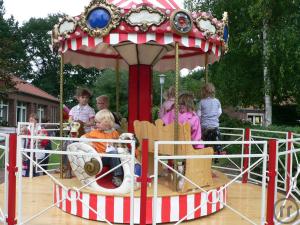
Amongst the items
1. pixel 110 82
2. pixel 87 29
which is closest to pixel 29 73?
pixel 110 82

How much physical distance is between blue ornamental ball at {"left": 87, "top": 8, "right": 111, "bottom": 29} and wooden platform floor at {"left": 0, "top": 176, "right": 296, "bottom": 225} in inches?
101

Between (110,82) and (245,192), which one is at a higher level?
(110,82)

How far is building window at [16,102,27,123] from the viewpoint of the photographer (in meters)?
32.9

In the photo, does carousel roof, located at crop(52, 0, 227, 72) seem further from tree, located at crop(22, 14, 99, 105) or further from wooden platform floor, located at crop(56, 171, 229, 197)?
tree, located at crop(22, 14, 99, 105)

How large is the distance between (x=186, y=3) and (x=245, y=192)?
1187 cm

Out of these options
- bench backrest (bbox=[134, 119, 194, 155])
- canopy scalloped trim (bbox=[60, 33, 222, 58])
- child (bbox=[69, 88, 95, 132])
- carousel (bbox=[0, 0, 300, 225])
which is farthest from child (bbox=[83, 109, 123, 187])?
child (bbox=[69, 88, 95, 132])

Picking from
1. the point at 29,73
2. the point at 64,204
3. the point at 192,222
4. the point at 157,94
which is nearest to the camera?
the point at 192,222

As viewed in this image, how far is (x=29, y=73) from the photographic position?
59.0 m

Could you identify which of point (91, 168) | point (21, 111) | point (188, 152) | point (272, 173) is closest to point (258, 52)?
point (188, 152)

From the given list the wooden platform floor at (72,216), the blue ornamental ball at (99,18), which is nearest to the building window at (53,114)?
the wooden platform floor at (72,216)

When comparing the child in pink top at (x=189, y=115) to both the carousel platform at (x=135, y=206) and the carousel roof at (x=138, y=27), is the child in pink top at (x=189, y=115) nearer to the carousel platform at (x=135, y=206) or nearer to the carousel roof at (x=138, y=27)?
the carousel roof at (x=138, y=27)

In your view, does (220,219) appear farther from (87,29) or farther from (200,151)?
(87,29)

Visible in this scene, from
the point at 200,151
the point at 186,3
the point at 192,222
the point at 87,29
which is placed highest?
the point at 186,3

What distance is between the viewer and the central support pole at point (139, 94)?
6785 mm
